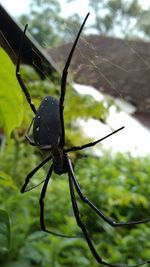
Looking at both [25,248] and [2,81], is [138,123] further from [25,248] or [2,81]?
[2,81]

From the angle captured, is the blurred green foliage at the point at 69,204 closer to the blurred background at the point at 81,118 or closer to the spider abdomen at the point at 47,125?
the blurred background at the point at 81,118

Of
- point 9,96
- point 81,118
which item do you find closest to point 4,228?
point 9,96

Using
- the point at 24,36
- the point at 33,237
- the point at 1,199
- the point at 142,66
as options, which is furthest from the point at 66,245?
the point at 24,36

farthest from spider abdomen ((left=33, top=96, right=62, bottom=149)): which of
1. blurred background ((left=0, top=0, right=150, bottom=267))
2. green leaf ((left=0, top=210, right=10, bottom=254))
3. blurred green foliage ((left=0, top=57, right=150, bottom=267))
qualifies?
blurred green foliage ((left=0, top=57, right=150, bottom=267))

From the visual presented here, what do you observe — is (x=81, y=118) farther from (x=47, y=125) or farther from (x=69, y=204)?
(x=47, y=125)

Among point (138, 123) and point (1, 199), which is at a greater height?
point (138, 123)

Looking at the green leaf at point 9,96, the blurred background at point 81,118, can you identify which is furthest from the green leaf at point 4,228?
the green leaf at point 9,96

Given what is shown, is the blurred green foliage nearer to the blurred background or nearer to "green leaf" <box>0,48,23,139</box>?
the blurred background
